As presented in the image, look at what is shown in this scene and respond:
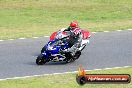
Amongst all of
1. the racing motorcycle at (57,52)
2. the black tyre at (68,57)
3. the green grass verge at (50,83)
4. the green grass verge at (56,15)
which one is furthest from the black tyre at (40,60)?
the green grass verge at (56,15)

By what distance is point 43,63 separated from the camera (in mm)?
18641

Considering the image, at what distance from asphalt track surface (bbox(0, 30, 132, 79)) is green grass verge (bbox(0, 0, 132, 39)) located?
1.46 meters

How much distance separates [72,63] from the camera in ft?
62.5

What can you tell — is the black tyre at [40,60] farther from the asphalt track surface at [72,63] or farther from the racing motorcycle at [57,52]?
the asphalt track surface at [72,63]

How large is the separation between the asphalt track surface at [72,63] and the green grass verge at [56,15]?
1.46 m

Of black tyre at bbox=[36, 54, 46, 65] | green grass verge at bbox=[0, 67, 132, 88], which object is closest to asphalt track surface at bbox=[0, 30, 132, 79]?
black tyre at bbox=[36, 54, 46, 65]

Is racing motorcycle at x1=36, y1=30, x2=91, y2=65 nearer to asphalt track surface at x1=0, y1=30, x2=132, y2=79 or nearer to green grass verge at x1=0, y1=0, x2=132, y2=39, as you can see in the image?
asphalt track surface at x1=0, y1=30, x2=132, y2=79

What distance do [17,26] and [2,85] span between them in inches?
441

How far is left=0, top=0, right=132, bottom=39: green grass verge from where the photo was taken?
25.7 metres

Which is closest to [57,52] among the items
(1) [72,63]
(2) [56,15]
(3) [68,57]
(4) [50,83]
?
(3) [68,57]

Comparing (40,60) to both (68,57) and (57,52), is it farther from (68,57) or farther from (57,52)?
(68,57)

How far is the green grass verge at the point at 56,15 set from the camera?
2572cm

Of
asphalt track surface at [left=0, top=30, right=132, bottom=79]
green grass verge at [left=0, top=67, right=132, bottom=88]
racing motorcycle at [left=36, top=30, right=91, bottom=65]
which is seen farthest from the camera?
racing motorcycle at [left=36, top=30, right=91, bottom=65]

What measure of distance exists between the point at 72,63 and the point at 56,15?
442 inches
